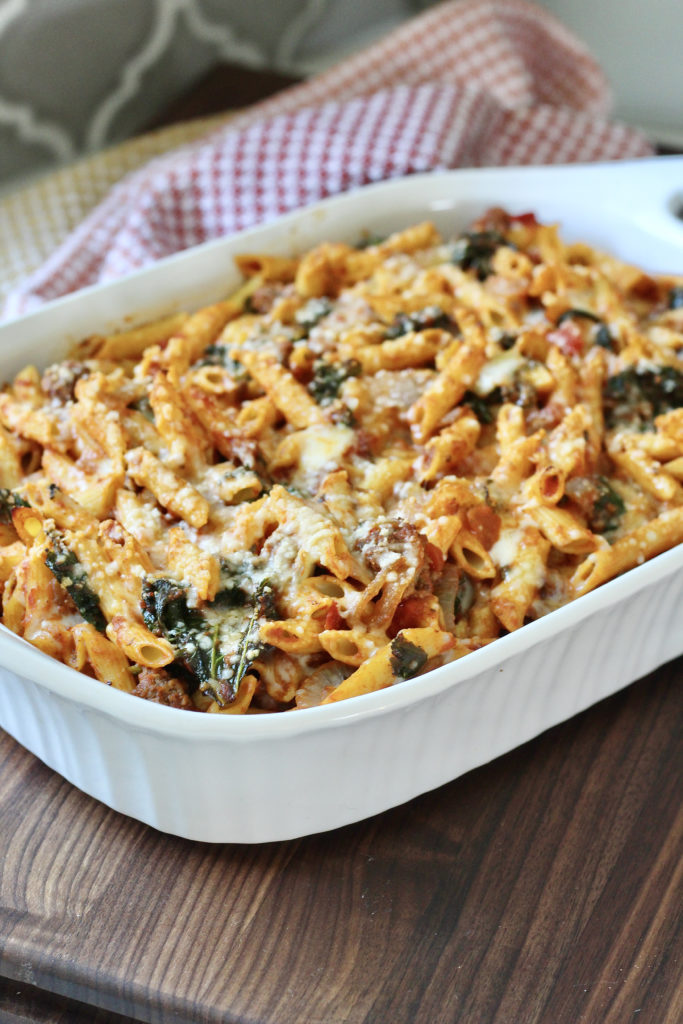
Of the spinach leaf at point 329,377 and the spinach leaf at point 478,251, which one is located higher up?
the spinach leaf at point 478,251

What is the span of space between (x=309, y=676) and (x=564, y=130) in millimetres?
1736

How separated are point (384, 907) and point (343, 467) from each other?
0.58 meters

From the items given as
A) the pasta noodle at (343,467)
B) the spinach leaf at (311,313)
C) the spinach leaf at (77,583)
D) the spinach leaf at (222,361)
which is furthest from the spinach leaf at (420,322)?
the spinach leaf at (77,583)

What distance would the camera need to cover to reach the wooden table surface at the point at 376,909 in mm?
1282

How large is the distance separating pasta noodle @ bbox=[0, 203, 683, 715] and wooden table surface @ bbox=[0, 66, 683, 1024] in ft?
0.75

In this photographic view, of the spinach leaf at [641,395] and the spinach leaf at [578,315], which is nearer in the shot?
the spinach leaf at [641,395]

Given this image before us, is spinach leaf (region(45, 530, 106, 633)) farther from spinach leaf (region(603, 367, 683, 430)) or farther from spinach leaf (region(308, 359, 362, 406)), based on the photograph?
spinach leaf (region(603, 367, 683, 430))

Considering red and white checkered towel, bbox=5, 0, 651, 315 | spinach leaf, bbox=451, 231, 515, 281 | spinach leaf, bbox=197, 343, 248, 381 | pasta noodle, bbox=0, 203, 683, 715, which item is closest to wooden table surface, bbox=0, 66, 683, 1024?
pasta noodle, bbox=0, 203, 683, 715

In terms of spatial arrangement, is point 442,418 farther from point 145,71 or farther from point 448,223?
point 145,71

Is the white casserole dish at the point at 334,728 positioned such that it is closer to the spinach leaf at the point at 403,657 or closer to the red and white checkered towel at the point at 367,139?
the spinach leaf at the point at 403,657

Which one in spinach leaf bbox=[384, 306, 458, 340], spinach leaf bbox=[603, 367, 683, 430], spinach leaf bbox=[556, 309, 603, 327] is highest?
spinach leaf bbox=[556, 309, 603, 327]

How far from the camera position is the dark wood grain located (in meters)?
1.28

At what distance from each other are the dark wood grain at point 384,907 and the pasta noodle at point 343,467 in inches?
9.0

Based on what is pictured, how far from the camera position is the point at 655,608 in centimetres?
145
